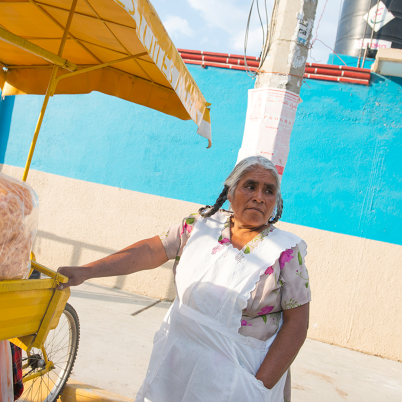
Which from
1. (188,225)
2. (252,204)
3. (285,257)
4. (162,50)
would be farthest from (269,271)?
(162,50)

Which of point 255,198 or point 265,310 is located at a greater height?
point 255,198

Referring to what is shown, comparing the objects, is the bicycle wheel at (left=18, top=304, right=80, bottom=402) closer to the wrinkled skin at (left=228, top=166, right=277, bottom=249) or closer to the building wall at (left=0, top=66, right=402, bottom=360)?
the wrinkled skin at (left=228, top=166, right=277, bottom=249)

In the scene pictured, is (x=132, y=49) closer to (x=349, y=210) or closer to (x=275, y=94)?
(x=275, y=94)

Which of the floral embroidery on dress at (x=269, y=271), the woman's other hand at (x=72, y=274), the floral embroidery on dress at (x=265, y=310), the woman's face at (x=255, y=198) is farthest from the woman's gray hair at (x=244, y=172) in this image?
the woman's other hand at (x=72, y=274)

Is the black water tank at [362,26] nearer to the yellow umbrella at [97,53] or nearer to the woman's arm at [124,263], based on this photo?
the yellow umbrella at [97,53]

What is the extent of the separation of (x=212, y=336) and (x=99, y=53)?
7.77 ft

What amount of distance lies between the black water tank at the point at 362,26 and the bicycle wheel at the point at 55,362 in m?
8.13

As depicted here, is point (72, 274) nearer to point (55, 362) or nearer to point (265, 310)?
point (265, 310)

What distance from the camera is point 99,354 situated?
313 centimetres

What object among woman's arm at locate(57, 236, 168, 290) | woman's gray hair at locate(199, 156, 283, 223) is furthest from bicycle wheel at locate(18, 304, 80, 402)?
woman's gray hair at locate(199, 156, 283, 223)

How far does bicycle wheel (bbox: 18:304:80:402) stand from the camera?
2266 mm

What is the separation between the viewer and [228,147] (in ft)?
16.5

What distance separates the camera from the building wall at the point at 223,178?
4.51 meters

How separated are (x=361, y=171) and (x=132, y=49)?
11.4ft
